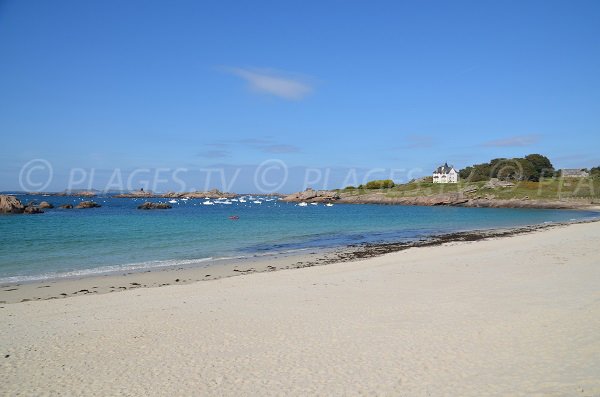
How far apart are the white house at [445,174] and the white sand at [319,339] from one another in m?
132

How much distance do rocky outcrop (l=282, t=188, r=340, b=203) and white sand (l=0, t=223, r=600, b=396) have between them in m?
121

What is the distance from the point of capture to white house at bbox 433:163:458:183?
140 metres

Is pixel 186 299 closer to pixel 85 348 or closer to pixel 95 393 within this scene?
pixel 85 348

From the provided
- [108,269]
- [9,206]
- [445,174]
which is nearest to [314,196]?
[445,174]

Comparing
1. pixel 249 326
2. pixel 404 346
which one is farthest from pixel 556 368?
pixel 249 326

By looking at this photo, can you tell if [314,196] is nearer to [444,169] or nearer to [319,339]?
[444,169]

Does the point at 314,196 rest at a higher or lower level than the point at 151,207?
higher

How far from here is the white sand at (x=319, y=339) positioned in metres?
6.75

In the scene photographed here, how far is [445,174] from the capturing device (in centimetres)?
14350

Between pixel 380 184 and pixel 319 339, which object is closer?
pixel 319 339

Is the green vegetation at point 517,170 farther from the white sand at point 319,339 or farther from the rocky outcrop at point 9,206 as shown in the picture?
the white sand at point 319,339

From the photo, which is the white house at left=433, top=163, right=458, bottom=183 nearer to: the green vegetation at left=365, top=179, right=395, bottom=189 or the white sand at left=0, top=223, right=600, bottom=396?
the green vegetation at left=365, top=179, right=395, bottom=189

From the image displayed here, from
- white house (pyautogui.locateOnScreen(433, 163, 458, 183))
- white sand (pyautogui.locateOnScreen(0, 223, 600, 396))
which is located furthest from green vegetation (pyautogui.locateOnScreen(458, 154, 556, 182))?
white sand (pyautogui.locateOnScreen(0, 223, 600, 396))

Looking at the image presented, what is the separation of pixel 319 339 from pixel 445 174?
5678 inches
